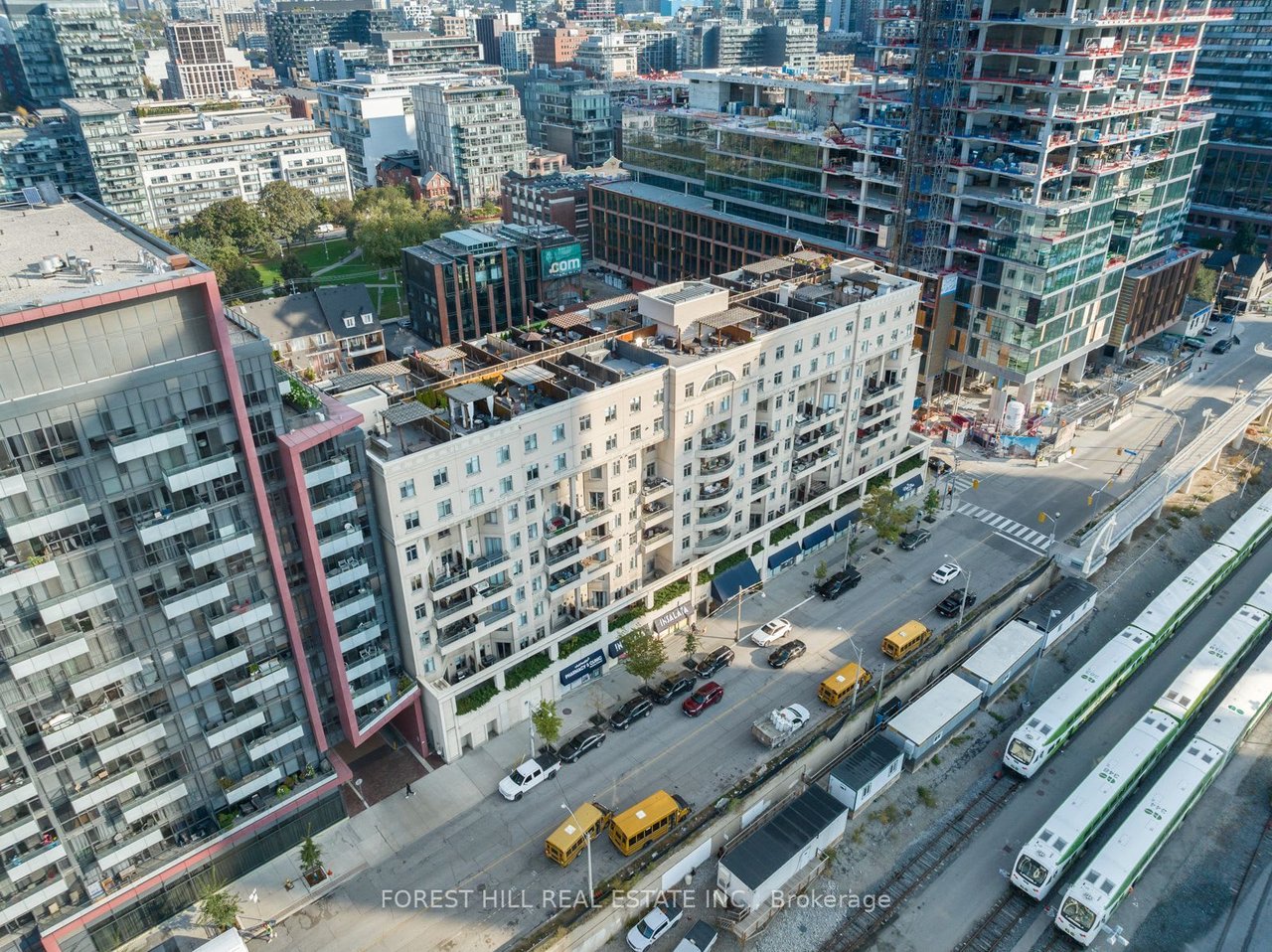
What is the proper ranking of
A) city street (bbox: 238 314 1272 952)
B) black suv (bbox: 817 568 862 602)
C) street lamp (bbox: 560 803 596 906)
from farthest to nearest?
black suv (bbox: 817 568 862 602) → city street (bbox: 238 314 1272 952) → street lamp (bbox: 560 803 596 906)

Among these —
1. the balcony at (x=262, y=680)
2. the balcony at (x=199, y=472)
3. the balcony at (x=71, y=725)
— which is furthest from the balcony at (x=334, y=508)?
the balcony at (x=71, y=725)

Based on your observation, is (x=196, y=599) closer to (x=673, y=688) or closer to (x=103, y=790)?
(x=103, y=790)

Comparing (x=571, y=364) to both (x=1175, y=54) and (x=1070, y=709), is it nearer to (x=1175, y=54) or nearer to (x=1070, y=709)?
(x=1070, y=709)

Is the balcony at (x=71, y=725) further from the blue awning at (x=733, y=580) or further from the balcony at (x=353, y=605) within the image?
the blue awning at (x=733, y=580)

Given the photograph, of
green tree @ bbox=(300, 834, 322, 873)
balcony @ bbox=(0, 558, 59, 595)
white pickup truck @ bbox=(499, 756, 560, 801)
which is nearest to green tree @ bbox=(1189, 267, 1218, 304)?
white pickup truck @ bbox=(499, 756, 560, 801)

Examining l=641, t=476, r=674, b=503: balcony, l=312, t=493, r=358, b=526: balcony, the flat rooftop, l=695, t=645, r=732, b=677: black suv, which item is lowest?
l=695, t=645, r=732, b=677: black suv

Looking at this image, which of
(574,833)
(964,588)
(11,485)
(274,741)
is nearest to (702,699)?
(574,833)

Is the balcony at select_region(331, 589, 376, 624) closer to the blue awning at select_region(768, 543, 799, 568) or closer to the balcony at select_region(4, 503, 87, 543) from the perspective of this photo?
the balcony at select_region(4, 503, 87, 543)
